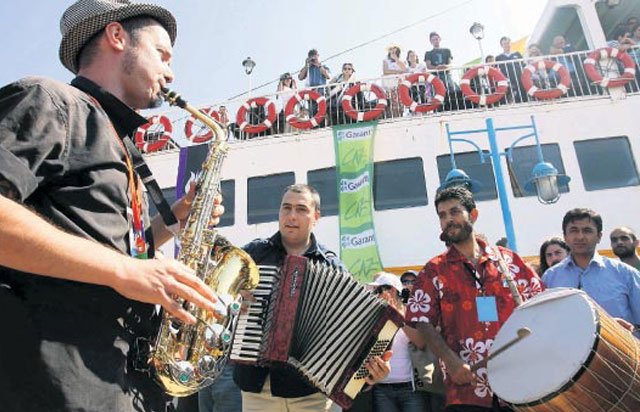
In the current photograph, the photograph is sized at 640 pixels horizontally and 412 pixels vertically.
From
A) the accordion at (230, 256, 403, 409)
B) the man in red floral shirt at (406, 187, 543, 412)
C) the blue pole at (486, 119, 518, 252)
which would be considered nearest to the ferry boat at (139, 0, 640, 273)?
the blue pole at (486, 119, 518, 252)

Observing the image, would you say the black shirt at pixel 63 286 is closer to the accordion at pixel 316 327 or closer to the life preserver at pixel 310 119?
the accordion at pixel 316 327

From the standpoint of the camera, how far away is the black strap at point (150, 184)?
166 cm

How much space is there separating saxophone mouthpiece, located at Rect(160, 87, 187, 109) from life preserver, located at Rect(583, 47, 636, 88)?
1280 centimetres

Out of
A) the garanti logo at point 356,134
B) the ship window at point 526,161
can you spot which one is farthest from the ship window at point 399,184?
the ship window at point 526,161

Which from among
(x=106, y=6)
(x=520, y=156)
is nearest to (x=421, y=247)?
(x=520, y=156)

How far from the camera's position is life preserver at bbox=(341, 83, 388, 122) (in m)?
12.7

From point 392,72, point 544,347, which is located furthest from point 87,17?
point 392,72

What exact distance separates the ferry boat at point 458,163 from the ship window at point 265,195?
0.09 ft

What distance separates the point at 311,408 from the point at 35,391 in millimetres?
2451

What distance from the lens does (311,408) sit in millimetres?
3311

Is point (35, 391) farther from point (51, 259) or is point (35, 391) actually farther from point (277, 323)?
point (277, 323)

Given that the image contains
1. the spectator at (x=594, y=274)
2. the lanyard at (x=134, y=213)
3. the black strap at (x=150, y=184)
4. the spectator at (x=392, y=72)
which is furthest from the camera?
the spectator at (x=392, y=72)

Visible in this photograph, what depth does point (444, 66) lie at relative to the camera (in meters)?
12.9

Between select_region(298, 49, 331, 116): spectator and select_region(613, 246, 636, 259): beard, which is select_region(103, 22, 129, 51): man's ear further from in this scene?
select_region(298, 49, 331, 116): spectator
